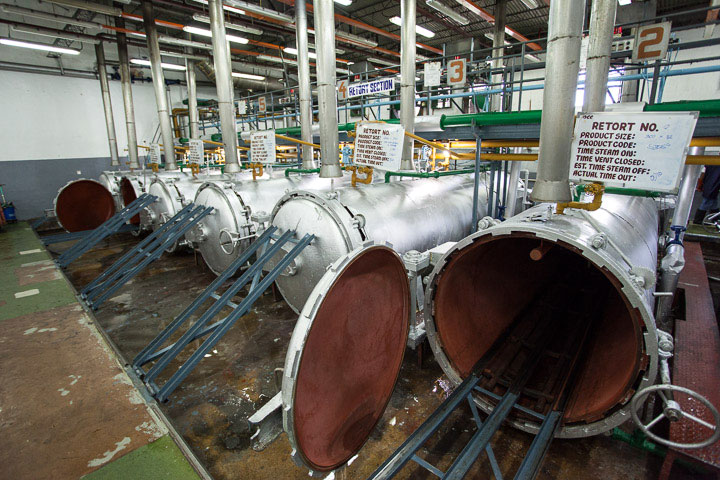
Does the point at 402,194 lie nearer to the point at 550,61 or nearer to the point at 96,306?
the point at 550,61

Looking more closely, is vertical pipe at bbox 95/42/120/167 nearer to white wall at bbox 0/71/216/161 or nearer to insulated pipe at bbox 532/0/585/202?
white wall at bbox 0/71/216/161

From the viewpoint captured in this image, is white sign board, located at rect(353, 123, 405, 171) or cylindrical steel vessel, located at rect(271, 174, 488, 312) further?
white sign board, located at rect(353, 123, 405, 171)

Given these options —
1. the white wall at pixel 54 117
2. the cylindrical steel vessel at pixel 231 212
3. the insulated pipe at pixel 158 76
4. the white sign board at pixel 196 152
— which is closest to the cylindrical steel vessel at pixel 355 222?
the cylindrical steel vessel at pixel 231 212

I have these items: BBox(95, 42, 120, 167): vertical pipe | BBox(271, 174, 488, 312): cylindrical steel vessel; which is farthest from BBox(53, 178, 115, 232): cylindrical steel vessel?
BBox(271, 174, 488, 312): cylindrical steel vessel

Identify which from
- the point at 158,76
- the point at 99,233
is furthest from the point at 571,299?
the point at 158,76

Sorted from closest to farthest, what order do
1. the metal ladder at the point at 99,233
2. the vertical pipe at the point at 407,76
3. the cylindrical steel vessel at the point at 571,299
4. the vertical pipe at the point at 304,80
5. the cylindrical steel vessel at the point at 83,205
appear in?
1. the cylindrical steel vessel at the point at 571,299
2. the vertical pipe at the point at 407,76
3. the metal ladder at the point at 99,233
4. the vertical pipe at the point at 304,80
5. the cylindrical steel vessel at the point at 83,205

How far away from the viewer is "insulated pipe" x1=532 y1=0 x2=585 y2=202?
2.53 meters

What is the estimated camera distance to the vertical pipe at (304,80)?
649 cm

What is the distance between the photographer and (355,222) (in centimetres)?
331

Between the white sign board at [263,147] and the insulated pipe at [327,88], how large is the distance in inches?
40.2

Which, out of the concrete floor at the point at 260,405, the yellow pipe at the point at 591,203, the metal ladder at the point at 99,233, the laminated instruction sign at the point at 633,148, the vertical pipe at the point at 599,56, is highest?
the vertical pipe at the point at 599,56

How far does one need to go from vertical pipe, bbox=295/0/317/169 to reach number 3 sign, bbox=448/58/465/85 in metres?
2.55

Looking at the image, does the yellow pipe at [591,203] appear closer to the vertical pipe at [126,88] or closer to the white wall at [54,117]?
the vertical pipe at [126,88]

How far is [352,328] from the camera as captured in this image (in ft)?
6.91
